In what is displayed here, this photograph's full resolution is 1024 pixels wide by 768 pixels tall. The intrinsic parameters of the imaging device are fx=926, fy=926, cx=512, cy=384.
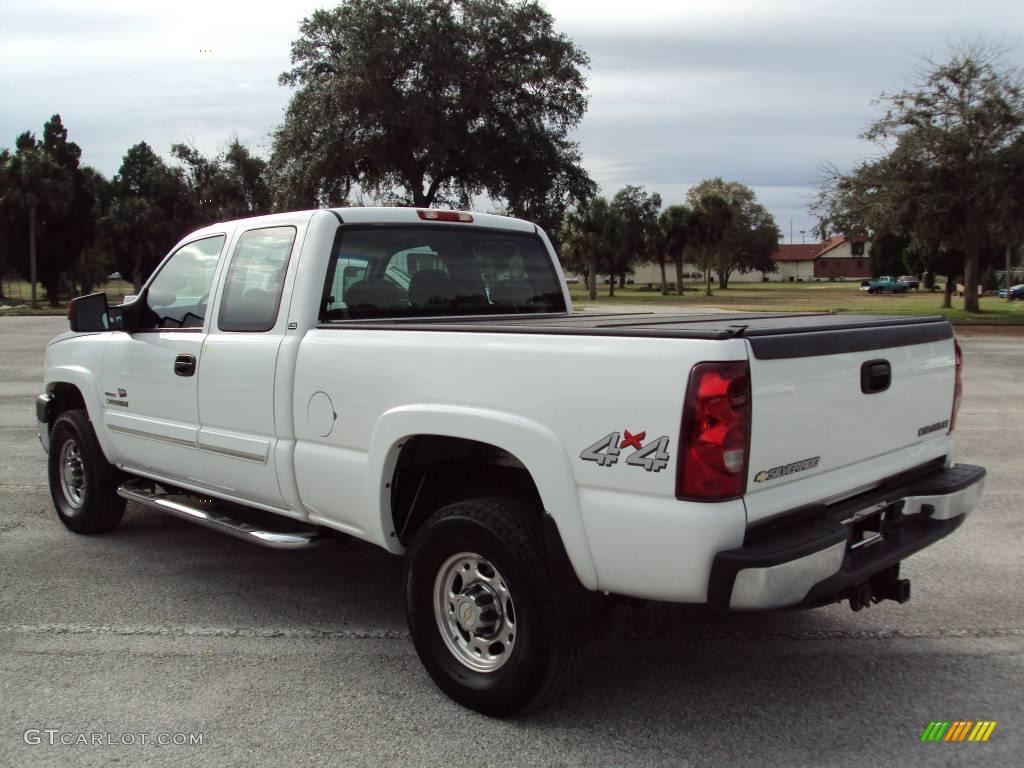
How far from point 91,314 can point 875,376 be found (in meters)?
4.33

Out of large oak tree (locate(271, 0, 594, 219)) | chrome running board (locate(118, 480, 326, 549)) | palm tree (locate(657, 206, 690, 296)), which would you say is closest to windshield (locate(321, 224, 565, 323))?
chrome running board (locate(118, 480, 326, 549))

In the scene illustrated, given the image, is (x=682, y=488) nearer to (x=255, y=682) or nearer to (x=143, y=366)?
(x=255, y=682)

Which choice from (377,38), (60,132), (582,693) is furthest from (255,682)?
(60,132)

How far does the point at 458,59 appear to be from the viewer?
31078 mm

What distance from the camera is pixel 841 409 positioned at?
3.33m

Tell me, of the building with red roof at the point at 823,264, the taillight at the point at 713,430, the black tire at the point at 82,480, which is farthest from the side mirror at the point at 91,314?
the building with red roof at the point at 823,264

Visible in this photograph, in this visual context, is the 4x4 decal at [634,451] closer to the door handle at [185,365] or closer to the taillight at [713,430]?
the taillight at [713,430]

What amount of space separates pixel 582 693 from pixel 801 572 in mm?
1146

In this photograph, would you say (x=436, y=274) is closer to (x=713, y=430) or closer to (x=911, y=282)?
(x=713, y=430)

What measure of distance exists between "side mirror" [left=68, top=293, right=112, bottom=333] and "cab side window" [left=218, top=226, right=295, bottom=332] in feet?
3.59

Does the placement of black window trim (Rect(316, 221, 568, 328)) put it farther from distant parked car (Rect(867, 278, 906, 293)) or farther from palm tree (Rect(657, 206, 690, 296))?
distant parked car (Rect(867, 278, 906, 293))

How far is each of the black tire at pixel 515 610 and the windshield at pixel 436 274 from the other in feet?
4.62

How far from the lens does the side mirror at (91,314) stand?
5.43 m
